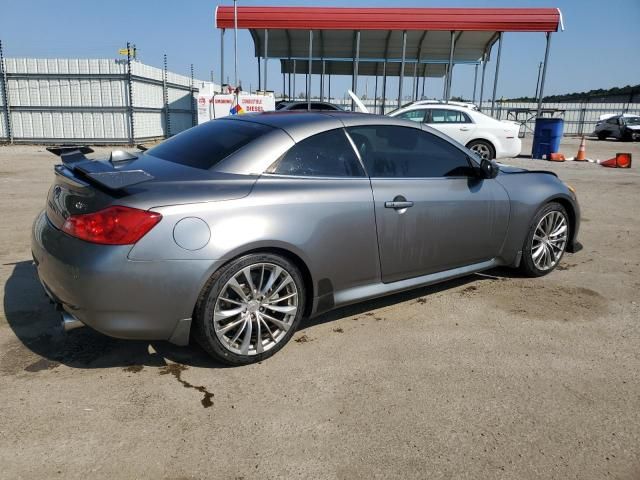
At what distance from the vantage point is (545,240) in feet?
14.9

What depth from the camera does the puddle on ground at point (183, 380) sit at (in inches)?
103

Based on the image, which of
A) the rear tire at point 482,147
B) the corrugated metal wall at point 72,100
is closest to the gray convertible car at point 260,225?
the rear tire at point 482,147

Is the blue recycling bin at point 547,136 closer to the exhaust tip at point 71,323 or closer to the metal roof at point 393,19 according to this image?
the metal roof at point 393,19

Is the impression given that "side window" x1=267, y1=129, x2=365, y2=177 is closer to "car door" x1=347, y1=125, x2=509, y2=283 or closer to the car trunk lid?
"car door" x1=347, y1=125, x2=509, y2=283

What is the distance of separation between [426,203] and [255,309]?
145 cm

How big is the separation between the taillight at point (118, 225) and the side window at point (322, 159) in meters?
0.81

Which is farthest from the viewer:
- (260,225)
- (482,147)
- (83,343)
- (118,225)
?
(482,147)

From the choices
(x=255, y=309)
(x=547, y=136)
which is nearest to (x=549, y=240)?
(x=255, y=309)

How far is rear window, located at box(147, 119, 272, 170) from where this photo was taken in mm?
3143

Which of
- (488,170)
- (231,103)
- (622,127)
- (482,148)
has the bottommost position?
(488,170)

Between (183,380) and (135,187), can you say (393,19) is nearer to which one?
(135,187)

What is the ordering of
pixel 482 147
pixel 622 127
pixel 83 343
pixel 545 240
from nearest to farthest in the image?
pixel 83 343 < pixel 545 240 < pixel 482 147 < pixel 622 127

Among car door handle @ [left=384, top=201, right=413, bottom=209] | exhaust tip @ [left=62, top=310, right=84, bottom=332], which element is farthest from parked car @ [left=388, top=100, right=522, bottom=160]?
exhaust tip @ [left=62, top=310, right=84, bottom=332]

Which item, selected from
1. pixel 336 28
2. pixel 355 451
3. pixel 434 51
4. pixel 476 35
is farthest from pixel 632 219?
pixel 434 51
